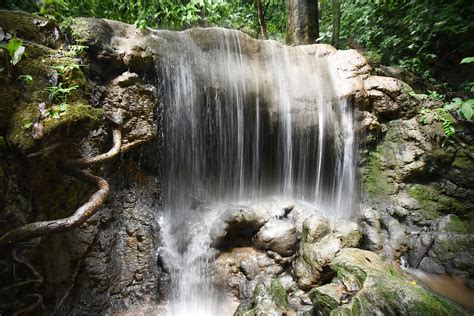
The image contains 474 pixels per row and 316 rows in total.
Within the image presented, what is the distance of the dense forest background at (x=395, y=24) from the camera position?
639 cm

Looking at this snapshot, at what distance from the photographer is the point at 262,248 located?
5.29m

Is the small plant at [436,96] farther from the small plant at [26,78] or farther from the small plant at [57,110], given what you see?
the small plant at [26,78]

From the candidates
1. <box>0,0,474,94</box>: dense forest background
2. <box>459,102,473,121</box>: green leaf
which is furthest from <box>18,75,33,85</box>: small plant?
<box>459,102,473,121</box>: green leaf

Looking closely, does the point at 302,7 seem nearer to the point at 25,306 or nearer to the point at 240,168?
the point at 240,168

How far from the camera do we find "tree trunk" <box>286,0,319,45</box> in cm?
801

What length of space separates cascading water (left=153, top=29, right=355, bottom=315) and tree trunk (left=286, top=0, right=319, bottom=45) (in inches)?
51.2

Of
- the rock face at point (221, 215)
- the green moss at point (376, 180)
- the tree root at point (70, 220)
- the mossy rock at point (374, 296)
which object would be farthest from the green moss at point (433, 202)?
the tree root at point (70, 220)

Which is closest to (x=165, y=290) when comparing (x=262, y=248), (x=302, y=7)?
(x=262, y=248)

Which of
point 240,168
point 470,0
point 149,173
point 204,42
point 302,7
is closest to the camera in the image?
point 149,173

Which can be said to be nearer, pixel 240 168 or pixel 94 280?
pixel 94 280

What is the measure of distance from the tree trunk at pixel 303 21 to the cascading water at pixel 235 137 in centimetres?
130

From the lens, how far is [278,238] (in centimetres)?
524

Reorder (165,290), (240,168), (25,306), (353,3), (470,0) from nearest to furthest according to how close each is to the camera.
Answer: (25,306) < (165,290) < (240,168) < (470,0) < (353,3)

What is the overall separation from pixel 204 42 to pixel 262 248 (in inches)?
161
